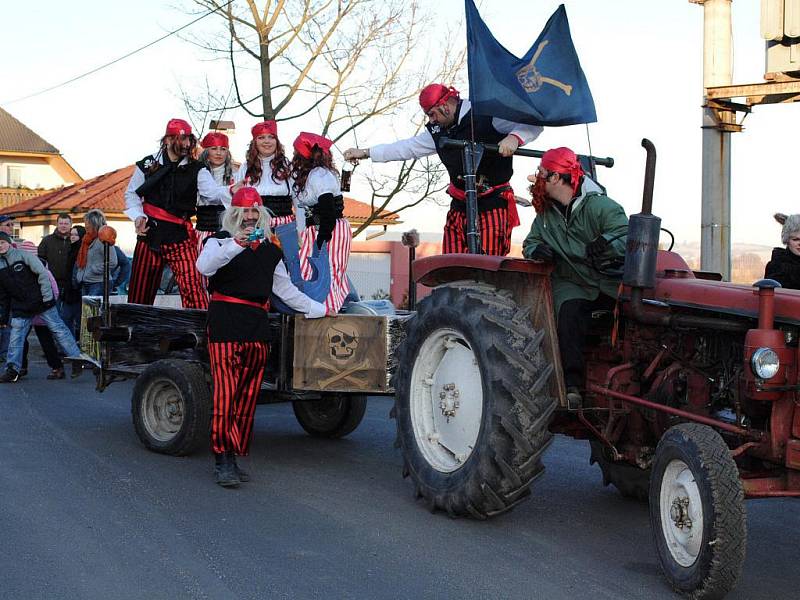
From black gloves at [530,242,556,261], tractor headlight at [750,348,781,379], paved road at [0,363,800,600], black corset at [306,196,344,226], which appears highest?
black corset at [306,196,344,226]

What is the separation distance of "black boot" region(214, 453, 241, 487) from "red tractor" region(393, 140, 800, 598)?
1.12 metres

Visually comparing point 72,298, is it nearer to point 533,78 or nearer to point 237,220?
point 237,220

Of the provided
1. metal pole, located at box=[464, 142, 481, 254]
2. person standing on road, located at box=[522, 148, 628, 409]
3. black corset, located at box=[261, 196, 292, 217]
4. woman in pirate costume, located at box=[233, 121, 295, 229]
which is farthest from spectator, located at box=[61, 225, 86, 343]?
person standing on road, located at box=[522, 148, 628, 409]

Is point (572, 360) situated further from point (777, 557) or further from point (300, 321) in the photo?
point (300, 321)

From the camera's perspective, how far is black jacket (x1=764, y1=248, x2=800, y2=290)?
7.29m

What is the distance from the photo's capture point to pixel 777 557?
5551 mm

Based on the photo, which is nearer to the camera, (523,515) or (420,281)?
(523,515)

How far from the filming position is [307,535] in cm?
580

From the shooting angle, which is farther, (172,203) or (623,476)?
(172,203)

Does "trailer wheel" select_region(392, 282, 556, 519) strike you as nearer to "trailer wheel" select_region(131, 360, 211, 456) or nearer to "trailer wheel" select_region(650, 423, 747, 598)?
"trailer wheel" select_region(650, 423, 747, 598)

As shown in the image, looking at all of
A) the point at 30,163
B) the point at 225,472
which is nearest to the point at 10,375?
the point at 225,472

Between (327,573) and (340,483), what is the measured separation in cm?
203

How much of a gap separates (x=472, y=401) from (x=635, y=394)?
911 mm

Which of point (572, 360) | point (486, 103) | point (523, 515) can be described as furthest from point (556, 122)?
point (523, 515)
